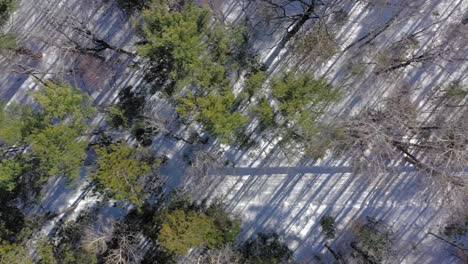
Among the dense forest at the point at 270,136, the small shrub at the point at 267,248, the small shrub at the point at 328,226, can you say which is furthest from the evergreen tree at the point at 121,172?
the small shrub at the point at 328,226

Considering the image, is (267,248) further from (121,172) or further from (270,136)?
(121,172)

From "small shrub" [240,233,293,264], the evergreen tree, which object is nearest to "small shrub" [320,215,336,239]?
"small shrub" [240,233,293,264]

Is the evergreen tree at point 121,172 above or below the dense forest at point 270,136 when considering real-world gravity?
below

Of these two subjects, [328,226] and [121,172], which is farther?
[328,226]

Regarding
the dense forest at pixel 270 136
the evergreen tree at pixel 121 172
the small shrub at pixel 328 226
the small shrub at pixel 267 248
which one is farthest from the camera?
the small shrub at pixel 328 226

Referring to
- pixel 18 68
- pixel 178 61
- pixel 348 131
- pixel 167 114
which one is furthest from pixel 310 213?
pixel 18 68

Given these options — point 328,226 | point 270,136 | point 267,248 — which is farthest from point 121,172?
point 328,226

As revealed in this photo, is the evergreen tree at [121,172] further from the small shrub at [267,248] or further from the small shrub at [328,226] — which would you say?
the small shrub at [328,226]

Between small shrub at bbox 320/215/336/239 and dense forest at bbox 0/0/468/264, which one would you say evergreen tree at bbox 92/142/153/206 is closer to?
dense forest at bbox 0/0/468/264

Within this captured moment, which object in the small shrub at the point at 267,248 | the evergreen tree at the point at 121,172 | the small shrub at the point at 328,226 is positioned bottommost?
the evergreen tree at the point at 121,172
